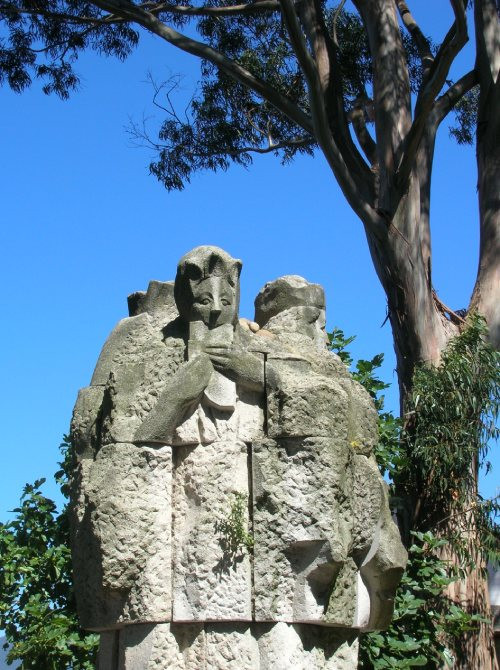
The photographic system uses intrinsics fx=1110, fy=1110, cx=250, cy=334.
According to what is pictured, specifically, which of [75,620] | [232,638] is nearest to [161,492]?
[232,638]

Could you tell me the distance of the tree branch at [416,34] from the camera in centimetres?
1319

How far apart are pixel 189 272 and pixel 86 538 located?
1.49m

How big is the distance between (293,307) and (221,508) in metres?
1.76

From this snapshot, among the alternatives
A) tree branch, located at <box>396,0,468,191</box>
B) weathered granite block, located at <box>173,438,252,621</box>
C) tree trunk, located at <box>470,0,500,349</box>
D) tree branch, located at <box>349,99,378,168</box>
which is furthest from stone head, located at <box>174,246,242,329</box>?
tree branch, located at <box>349,99,378,168</box>

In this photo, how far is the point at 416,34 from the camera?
13461 mm

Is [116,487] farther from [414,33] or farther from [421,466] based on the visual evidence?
[414,33]

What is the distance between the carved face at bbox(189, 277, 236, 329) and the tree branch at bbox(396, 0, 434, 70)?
7.95 metres

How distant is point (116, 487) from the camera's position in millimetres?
5512

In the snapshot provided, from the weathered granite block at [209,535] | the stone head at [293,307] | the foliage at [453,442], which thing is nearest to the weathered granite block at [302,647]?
the weathered granite block at [209,535]

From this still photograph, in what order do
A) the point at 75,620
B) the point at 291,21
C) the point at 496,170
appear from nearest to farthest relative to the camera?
the point at 75,620
the point at 291,21
the point at 496,170

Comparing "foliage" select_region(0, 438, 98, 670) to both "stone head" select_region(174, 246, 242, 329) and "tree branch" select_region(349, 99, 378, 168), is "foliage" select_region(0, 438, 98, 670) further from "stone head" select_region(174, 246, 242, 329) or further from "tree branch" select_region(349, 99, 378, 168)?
"tree branch" select_region(349, 99, 378, 168)

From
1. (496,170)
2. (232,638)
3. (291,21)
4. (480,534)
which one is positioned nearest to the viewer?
(232,638)

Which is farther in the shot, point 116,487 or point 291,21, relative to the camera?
point 291,21

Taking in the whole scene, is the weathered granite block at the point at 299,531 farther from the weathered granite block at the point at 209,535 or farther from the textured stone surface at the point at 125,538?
the textured stone surface at the point at 125,538
